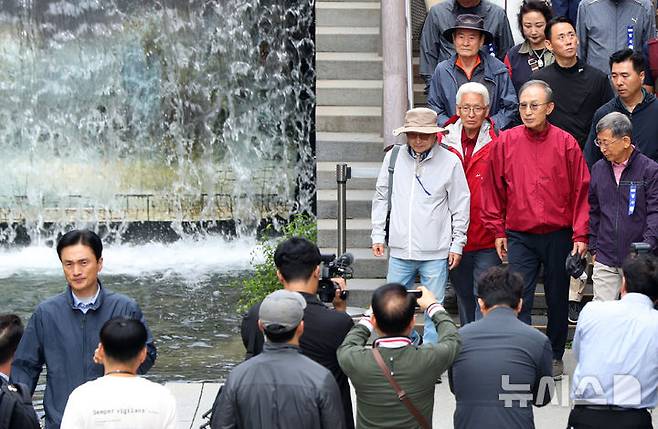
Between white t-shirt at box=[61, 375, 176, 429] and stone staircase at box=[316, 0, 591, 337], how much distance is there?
522 centimetres

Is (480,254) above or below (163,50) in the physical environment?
below

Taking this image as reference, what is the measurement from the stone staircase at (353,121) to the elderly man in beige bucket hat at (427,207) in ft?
5.00

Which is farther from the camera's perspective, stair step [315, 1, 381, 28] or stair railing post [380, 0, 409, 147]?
stair step [315, 1, 381, 28]

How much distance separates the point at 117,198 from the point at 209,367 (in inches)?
303

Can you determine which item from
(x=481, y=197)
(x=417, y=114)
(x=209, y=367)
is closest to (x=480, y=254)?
(x=481, y=197)

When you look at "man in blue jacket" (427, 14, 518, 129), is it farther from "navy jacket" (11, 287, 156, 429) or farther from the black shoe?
"navy jacket" (11, 287, 156, 429)

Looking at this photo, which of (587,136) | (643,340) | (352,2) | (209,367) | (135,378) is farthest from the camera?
(352,2)

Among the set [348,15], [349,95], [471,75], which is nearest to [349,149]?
[349,95]

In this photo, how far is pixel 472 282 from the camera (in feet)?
29.2

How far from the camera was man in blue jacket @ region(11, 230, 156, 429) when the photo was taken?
6098 millimetres

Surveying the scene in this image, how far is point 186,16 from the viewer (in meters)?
17.1

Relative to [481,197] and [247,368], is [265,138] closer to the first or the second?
[481,197]

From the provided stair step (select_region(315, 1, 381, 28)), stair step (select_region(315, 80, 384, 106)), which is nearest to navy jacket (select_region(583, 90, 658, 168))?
stair step (select_region(315, 80, 384, 106))
